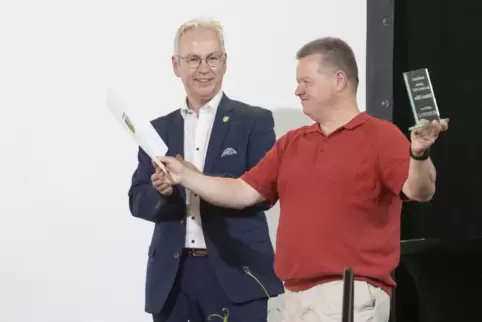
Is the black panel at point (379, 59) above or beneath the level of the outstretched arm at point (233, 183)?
above

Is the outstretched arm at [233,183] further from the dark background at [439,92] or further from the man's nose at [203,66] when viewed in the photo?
the dark background at [439,92]

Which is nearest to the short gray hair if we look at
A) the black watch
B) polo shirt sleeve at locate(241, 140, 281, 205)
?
polo shirt sleeve at locate(241, 140, 281, 205)

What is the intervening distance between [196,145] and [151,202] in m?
0.19

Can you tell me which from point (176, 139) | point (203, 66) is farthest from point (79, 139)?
point (203, 66)

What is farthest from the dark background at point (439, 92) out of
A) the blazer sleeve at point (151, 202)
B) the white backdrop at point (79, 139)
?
the blazer sleeve at point (151, 202)

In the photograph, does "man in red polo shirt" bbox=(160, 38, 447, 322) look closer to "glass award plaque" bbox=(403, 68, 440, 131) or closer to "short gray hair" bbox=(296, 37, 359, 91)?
"short gray hair" bbox=(296, 37, 359, 91)

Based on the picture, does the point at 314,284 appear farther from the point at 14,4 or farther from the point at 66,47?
the point at 14,4

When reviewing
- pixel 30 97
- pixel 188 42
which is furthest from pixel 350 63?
pixel 30 97

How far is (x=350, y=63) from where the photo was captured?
5.25 feet

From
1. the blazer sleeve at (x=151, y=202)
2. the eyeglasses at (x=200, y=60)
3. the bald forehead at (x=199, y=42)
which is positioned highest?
the bald forehead at (x=199, y=42)

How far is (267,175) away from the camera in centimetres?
167

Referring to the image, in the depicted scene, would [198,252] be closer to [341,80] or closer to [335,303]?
[335,303]

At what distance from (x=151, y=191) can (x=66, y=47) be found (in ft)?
1.69

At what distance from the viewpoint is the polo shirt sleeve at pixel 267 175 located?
1.66 m
